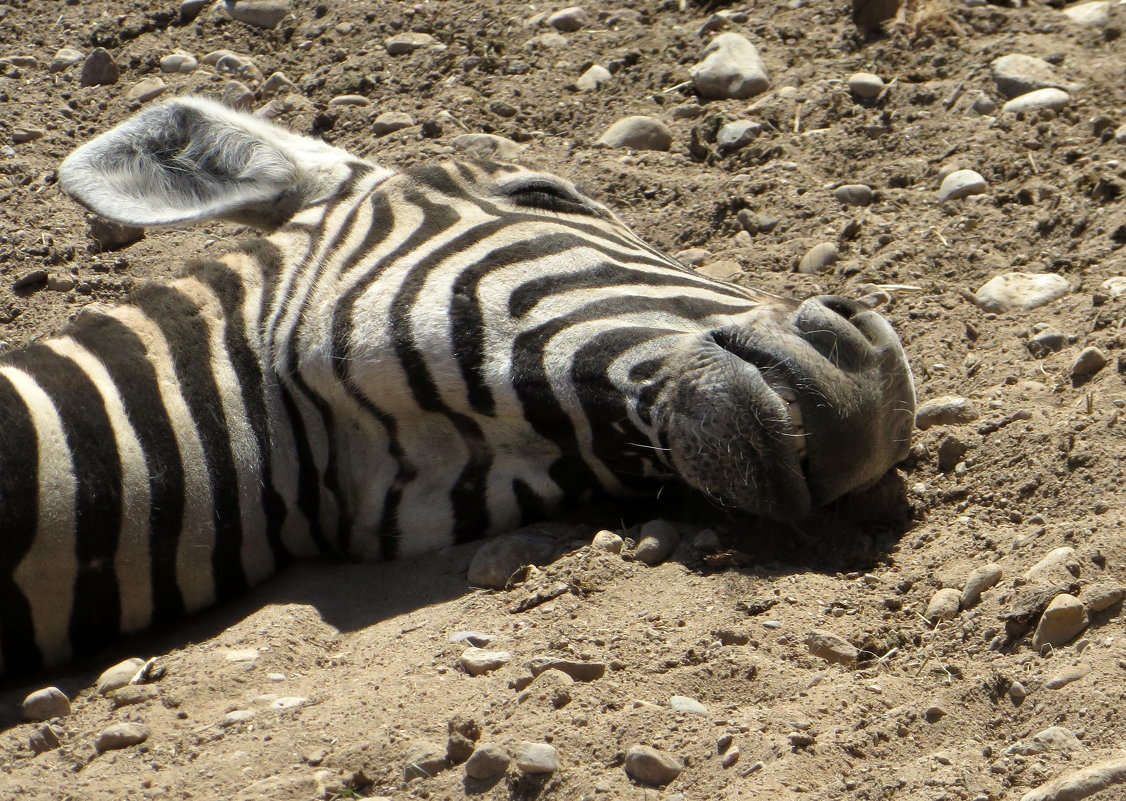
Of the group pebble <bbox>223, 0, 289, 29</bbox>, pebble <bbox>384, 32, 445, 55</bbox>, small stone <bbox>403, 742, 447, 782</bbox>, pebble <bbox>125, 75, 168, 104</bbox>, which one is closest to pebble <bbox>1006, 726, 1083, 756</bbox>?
small stone <bbox>403, 742, 447, 782</bbox>

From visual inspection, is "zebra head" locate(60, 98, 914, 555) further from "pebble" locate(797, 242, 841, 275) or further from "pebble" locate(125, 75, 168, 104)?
"pebble" locate(125, 75, 168, 104)

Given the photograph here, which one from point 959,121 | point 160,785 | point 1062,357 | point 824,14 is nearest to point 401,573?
point 160,785

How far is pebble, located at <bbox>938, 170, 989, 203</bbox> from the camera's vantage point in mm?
4621

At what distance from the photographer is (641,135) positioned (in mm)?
5391

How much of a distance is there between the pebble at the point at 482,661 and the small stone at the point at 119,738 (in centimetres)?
70

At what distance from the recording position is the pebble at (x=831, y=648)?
2.72 metres

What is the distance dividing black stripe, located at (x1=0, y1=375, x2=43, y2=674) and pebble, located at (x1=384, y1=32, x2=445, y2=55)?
328 centimetres

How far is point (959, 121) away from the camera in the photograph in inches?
197

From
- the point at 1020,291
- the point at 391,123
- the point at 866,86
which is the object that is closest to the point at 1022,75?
the point at 866,86

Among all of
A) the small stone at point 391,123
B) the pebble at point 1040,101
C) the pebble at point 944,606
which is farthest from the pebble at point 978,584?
the small stone at point 391,123

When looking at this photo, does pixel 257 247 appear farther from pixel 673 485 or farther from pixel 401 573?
pixel 673 485

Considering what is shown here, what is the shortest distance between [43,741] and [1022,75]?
4.14 meters

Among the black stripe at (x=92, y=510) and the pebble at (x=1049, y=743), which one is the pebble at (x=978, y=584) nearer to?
the pebble at (x=1049, y=743)

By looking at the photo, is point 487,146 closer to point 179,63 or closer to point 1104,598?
point 179,63
